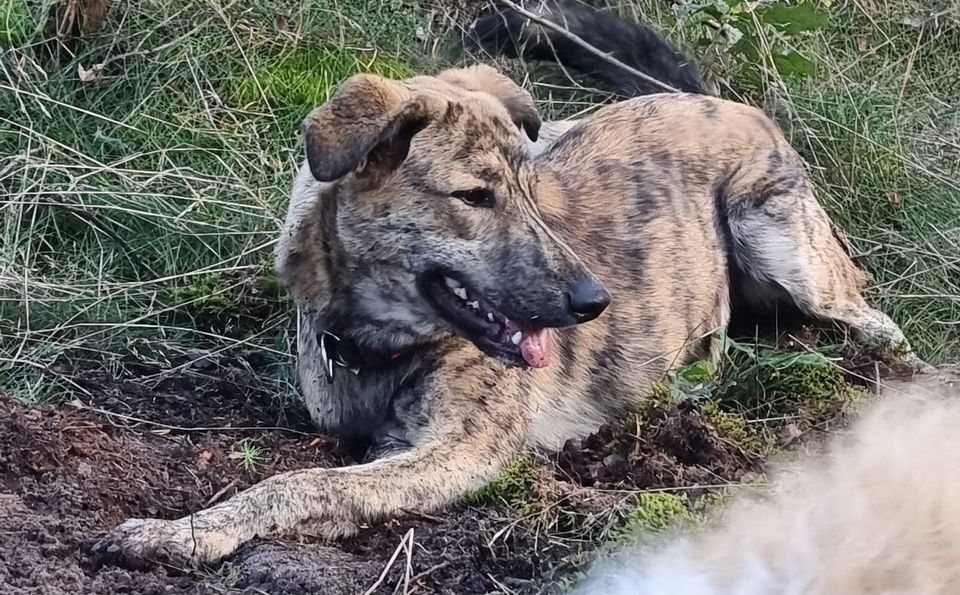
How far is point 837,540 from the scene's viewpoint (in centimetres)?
296

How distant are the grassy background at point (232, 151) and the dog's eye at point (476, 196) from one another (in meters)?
1.24

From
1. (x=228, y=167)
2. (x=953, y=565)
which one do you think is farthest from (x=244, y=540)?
(x=228, y=167)

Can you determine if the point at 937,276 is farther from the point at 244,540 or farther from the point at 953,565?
the point at 244,540

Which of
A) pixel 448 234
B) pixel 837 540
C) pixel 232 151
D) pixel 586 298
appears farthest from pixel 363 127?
pixel 232 151

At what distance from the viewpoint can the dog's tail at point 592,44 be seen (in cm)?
618

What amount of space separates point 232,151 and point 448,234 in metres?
2.14

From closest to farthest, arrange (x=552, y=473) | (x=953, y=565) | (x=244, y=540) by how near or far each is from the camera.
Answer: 1. (x=953, y=565)
2. (x=244, y=540)
3. (x=552, y=473)

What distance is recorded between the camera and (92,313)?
525 cm

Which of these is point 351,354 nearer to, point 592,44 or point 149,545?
point 149,545

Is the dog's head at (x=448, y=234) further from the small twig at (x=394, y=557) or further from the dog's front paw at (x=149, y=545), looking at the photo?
the dog's front paw at (x=149, y=545)

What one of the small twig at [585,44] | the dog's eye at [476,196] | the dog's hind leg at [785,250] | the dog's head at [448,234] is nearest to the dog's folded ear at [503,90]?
the dog's head at [448,234]

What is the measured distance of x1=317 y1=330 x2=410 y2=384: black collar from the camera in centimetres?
441

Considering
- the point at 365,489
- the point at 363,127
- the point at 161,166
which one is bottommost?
the point at 161,166

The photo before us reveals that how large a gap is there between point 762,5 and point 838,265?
1457 millimetres
